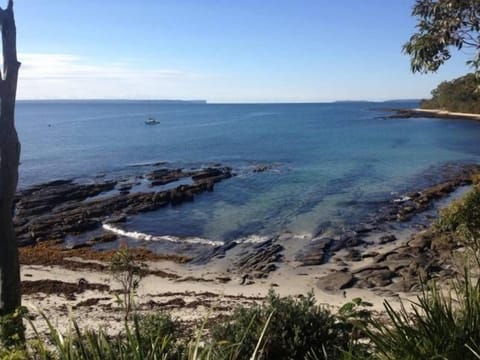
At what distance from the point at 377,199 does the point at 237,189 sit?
10582mm

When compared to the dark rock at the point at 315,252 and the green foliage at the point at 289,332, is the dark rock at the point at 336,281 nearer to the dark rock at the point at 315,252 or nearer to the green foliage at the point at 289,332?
the dark rock at the point at 315,252

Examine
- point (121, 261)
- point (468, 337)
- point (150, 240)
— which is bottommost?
point (150, 240)

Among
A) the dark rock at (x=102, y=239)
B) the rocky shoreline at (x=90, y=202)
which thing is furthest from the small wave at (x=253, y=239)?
the rocky shoreline at (x=90, y=202)

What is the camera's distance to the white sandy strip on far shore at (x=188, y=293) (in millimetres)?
13844

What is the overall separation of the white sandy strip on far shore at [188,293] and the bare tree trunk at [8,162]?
5.14 meters

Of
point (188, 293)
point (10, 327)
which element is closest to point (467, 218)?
point (188, 293)

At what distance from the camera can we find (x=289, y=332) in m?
6.98

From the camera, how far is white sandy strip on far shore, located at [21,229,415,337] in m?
13.8

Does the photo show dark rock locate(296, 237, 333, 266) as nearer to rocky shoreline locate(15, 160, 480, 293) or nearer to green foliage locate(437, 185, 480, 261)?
rocky shoreline locate(15, 160, 480, 293)

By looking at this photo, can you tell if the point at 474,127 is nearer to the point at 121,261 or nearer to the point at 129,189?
the point at 129,189

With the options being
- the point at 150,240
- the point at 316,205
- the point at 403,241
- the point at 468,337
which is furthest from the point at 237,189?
the point at 468,337

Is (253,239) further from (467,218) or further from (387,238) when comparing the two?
(467,218)

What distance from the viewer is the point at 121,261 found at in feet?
39.4

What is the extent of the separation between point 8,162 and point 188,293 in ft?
34.8
